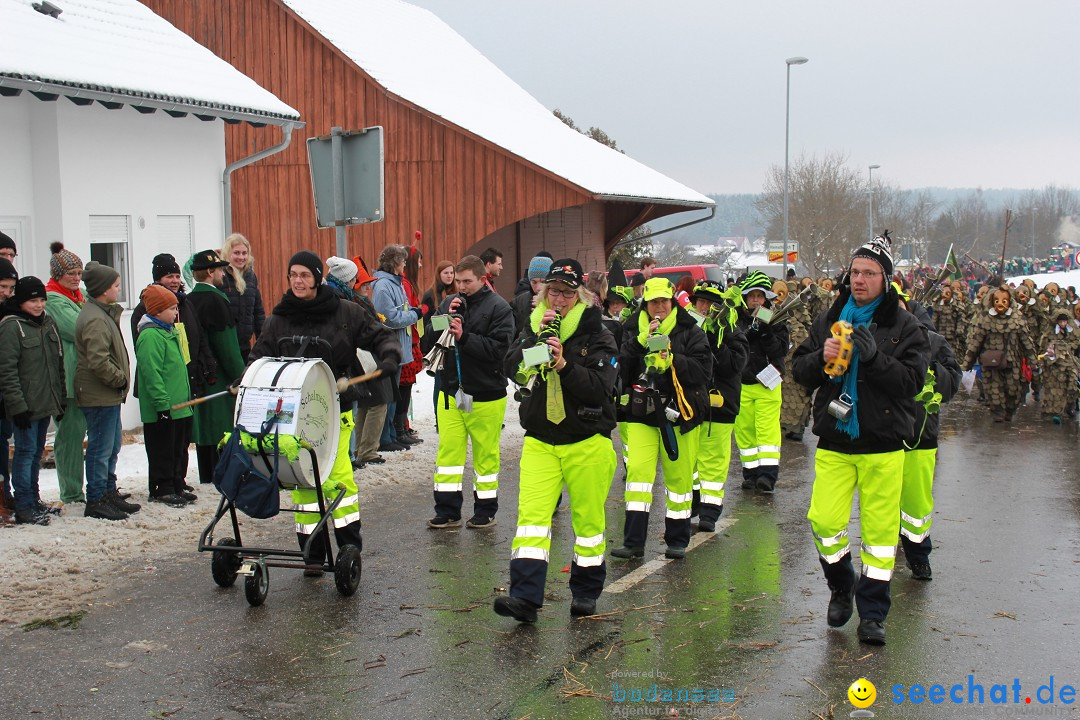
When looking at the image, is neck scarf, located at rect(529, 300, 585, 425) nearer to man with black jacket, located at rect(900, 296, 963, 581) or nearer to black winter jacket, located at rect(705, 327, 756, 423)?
man with black jacket, located at rect(900, 296, 963, 581)

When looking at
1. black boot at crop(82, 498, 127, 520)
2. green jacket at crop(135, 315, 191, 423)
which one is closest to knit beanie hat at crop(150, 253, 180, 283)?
green jacket at crop(135, 315, 191, 423)

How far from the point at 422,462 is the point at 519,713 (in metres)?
6.39

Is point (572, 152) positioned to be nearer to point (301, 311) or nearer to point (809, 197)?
point (301, 311)

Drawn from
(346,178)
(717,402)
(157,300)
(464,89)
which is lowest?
(717,402)

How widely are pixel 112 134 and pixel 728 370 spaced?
7.66 m

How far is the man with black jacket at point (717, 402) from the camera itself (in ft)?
28.5

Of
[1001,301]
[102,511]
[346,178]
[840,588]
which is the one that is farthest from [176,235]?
[1001,301]

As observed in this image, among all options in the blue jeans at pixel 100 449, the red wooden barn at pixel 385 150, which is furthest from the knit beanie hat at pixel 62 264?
the red wooden barn at pixel 385 150

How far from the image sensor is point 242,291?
10250 millimetres

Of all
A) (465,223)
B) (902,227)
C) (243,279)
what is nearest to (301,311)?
(243,279)

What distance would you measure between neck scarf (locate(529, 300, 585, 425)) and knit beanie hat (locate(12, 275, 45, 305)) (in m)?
3.96

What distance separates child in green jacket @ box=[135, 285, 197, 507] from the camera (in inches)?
348

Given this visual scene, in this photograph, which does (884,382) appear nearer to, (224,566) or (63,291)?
(224,566)

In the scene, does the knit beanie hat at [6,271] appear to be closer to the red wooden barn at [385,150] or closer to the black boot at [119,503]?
the black boot at [119,503]
